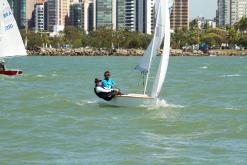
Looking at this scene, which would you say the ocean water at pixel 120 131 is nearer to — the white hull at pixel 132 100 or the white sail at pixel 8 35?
the white hull at pixel 132 100

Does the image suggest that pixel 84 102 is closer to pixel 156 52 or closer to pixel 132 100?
pixel 132 100

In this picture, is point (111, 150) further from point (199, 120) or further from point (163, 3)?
point (163, 3)

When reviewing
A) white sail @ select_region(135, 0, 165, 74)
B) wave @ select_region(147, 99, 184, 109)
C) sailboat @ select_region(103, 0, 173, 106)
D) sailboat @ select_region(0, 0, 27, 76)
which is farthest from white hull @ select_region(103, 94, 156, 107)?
sailboat @ select_region(0, 0, 27, 76)

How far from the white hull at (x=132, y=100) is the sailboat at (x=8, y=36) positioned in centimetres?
2611

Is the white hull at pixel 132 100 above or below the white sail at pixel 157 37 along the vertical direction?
below

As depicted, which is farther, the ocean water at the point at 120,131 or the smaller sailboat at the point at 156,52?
the smaller sailboat at the point at 156,52

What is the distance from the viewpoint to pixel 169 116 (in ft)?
97.7

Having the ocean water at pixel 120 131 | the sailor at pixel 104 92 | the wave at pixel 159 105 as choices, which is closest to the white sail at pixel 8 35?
the ocean water at pixel 120 131

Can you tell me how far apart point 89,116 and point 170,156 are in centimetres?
938

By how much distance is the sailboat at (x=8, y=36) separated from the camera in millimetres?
57450

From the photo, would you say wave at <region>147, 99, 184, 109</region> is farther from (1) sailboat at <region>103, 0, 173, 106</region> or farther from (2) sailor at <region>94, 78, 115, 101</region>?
(2) sailor at <region>94, 78, 115, 101</region>

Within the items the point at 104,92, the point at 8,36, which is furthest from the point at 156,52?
the point at 8,36

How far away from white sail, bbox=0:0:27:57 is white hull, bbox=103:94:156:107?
27155mm

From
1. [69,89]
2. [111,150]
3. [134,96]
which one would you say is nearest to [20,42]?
[69,89]
